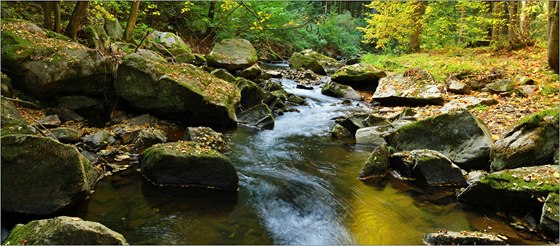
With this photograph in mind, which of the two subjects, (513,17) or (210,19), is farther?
(210,19)

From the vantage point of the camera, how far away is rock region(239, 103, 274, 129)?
33.1 feet

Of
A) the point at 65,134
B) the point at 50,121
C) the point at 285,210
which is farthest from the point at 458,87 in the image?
the point at 50,121

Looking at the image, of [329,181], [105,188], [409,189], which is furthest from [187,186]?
[409,189]

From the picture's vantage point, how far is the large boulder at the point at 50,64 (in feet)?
27.3

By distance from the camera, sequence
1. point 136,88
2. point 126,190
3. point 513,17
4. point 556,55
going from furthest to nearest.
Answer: point 513,17 → point 556,55 → point 136,88 → point 126,190

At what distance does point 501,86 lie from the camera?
10.9 meters

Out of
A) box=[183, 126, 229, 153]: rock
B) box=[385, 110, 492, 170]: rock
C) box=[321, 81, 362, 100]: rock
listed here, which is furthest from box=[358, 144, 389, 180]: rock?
box=[321, 81, 362, 100]: rock

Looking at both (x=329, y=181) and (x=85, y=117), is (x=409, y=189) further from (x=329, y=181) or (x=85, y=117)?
(x=85, y=117)

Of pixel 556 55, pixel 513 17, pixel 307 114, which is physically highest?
pixel 513 17

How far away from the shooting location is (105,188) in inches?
230

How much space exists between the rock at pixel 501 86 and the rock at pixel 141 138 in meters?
9.35

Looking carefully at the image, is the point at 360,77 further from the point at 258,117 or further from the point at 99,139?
the point at 99,139

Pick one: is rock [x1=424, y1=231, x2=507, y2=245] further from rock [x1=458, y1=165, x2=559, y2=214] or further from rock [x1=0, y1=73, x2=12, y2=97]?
rock [x1=0, y1=73, x2=12, y2=97]

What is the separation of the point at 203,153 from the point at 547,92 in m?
8.83
